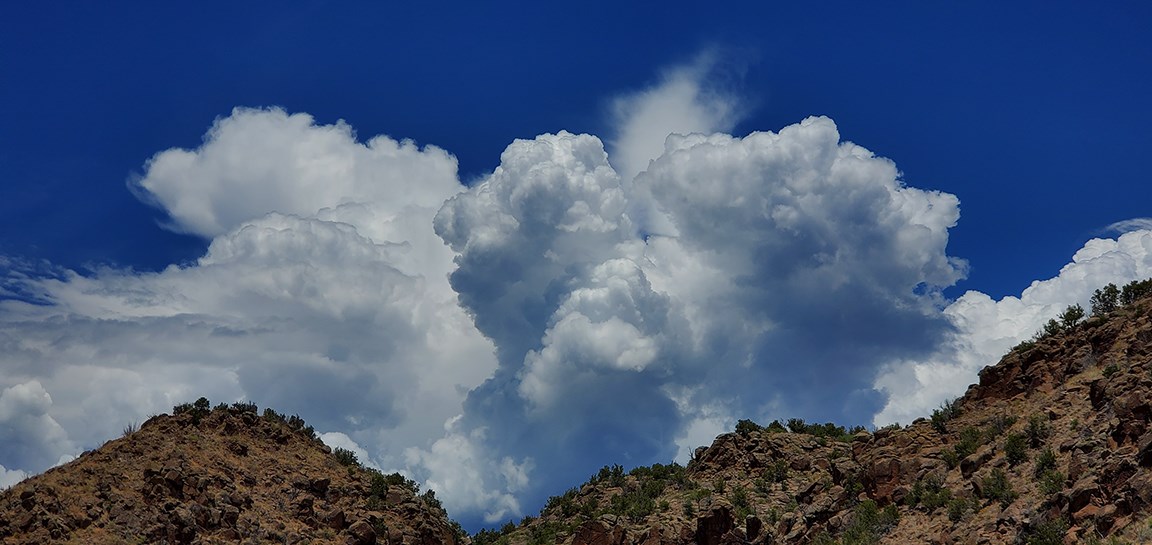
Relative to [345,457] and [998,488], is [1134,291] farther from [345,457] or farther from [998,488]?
[345,457]

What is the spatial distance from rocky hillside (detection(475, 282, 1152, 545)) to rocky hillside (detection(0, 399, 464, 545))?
37.3 ft

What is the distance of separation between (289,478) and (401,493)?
706 centimetres

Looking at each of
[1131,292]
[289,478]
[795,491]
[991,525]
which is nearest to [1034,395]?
[1131,292]

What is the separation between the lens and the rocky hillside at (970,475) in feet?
117

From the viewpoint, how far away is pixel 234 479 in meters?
53.1

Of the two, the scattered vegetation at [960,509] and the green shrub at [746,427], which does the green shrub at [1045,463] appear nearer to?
the scattered vegetation at [960,509]

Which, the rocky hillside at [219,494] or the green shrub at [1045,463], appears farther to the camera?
the rocky hillside at [219,494]

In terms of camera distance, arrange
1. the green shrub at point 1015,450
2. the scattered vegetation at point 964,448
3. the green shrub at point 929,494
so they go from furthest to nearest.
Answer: the scattered vegetation at point 964,448 → the green shrub at point 929,494 → the green shrub at point 1015,450

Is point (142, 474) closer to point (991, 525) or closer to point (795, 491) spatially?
point (795, 491)

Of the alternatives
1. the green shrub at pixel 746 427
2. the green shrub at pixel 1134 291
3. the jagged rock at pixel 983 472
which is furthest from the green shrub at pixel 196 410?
the green shrub at pixel 1134 291

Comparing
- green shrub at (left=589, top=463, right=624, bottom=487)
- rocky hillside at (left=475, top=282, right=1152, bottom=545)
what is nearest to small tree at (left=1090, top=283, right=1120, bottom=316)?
rocky hillside at (left=475, top=282, right=1152, bottom=545)

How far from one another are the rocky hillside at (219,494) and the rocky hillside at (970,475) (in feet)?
37.3

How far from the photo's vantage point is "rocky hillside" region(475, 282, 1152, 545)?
35812mm

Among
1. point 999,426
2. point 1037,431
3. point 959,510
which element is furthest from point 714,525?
point 1037,431
